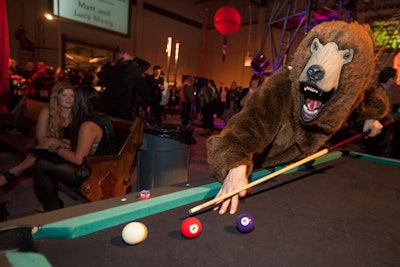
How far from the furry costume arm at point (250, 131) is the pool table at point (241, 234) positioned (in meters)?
0.17

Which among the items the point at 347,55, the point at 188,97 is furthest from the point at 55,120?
the point at 188,97

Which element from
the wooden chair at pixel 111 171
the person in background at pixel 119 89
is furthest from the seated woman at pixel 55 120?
the person in background at pixel 119 89

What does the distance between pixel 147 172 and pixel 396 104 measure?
485cm

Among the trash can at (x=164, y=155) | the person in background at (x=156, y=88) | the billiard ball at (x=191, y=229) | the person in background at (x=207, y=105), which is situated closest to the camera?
the billiard ball at (x=191, y=229)

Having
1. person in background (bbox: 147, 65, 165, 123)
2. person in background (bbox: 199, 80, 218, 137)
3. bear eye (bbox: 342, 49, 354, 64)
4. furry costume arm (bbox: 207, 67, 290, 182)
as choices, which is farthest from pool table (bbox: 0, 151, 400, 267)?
person in background (bbox: 199, 80, 218, 137)

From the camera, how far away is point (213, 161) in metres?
1.32

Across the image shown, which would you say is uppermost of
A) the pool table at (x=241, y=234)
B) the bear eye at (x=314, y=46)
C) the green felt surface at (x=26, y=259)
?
the bear eye at (x=314, y=46)

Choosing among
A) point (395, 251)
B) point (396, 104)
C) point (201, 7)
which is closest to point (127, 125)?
point (395, 251)

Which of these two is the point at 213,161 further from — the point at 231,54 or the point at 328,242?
the point at 231,54

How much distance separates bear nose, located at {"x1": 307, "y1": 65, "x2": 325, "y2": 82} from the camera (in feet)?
4.16

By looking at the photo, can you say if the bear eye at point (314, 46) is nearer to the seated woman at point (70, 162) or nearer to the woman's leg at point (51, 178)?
the seated woman at point (70, 162)

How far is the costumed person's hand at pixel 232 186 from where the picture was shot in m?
1.16

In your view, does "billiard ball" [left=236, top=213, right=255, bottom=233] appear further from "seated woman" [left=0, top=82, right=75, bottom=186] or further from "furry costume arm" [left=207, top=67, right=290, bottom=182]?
"seated woman" [left=0, top=82, right=75, bottom=186]

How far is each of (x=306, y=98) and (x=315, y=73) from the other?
230 millimetres
